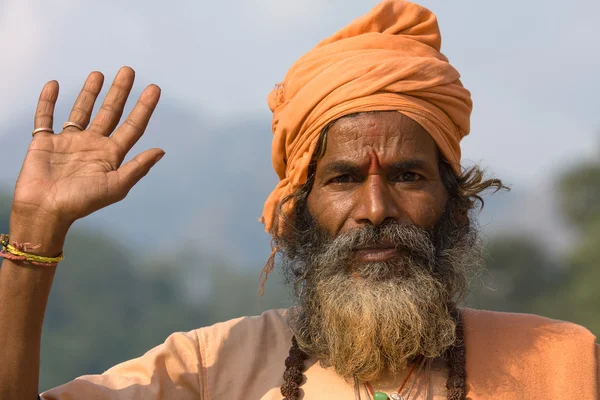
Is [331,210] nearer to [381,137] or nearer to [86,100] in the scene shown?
[381,137]

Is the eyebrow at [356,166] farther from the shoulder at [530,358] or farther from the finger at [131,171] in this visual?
the finger at [131,171]

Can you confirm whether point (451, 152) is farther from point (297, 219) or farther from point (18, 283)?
point (18, 283)

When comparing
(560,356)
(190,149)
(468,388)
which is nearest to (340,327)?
(468,388)

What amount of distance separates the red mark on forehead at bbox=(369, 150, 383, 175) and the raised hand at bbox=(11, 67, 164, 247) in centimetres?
97

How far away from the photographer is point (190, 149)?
102062 mm

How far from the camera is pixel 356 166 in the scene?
4602mm

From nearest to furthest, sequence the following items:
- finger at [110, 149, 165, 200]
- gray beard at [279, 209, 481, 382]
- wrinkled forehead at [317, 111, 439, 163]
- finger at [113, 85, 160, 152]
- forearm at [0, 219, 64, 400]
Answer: forearm at [0, 219, 64, 400] < finger at [110, 149, 165, 200] < finger at [113, 85, 160, 152] < gray beard at [279, 209, 481, 382] < wrinkled forehead at [317, 111, 439, 163]

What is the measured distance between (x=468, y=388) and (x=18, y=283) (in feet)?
6.29

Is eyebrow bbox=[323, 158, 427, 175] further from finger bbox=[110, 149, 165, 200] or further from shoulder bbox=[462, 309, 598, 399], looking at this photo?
finger bbox=[110, 149, 165, 200]

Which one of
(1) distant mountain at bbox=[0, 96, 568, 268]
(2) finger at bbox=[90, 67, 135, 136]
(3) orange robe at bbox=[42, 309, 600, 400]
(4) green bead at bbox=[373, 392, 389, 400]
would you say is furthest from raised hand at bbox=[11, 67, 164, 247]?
(1) distant mountain at bbox=[0, 96, 568, 268]

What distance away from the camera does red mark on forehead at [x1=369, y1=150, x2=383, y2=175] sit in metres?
4.57

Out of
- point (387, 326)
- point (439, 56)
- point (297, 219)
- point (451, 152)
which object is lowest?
point (387, 326)

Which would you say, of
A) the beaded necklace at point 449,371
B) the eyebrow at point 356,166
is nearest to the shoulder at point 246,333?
the beaded necklace at point 449,371

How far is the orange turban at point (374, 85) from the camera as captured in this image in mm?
4625
